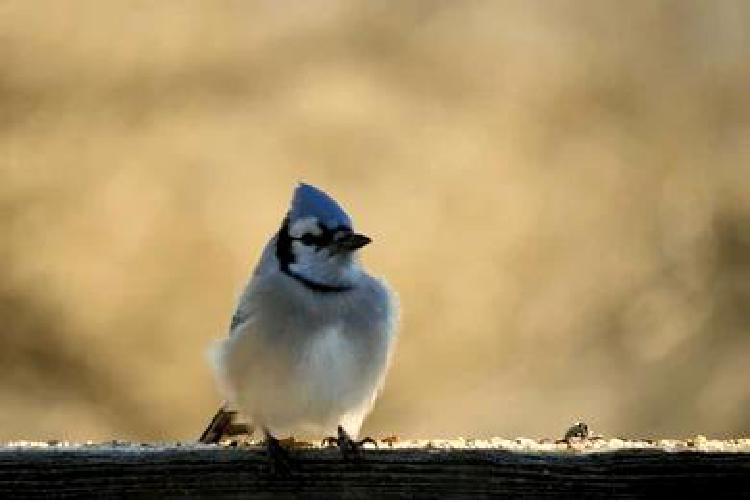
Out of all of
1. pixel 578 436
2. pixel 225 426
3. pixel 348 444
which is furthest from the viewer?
pixel 225 426

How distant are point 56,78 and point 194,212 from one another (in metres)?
0.67

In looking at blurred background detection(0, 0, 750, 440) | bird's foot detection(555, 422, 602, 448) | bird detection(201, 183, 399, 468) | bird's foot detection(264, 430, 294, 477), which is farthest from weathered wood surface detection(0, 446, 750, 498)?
blurred background detection(0, 0, 750, 440)

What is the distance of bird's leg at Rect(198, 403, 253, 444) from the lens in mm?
3695

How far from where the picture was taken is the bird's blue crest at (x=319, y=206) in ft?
11.4

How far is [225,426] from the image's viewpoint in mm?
3738

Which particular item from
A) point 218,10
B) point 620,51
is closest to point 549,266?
point 620,51

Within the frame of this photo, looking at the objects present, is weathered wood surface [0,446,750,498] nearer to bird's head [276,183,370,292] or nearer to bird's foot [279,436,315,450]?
bird's foot [279,436,315,450]

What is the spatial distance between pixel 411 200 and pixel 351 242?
3.18 metres

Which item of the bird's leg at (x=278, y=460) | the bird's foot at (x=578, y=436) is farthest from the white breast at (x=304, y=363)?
the bird's leg at (x=278, y=460)

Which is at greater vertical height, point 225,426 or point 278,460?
point 225,426

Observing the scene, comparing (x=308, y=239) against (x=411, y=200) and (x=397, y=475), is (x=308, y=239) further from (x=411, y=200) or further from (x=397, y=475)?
(x=411, y=200)

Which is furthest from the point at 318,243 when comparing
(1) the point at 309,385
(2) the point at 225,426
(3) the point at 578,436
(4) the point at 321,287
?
(3) the point at 578,436

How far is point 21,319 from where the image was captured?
247 inches

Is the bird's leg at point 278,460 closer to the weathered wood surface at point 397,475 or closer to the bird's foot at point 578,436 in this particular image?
the weathered wood surface at point 397,475
